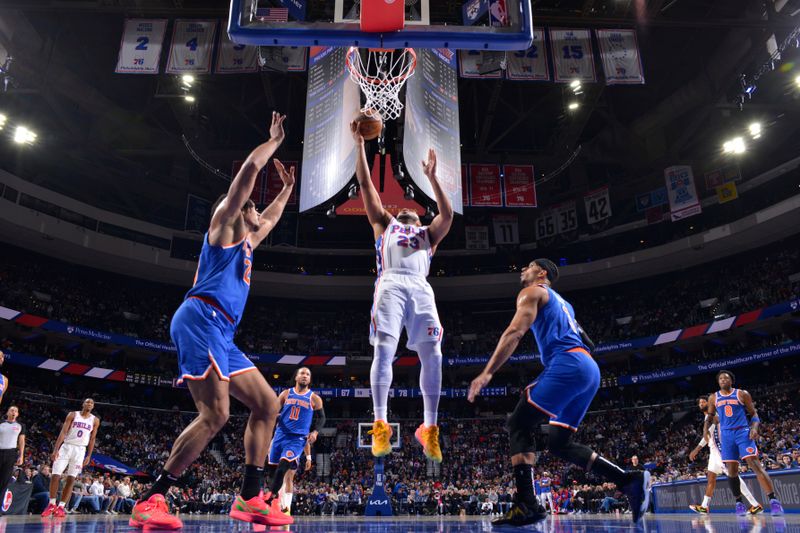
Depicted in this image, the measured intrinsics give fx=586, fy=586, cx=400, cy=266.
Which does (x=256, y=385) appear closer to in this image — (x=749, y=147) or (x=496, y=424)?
(x=749, y=147)

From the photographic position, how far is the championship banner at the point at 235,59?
15.7 m

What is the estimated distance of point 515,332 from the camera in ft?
15.5

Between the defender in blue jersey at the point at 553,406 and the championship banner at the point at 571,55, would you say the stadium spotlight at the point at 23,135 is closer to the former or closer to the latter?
the championship banner at the point at 571,55

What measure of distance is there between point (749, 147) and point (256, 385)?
2837cm

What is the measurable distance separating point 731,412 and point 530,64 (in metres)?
10.2

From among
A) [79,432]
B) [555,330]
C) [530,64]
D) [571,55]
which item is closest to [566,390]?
[555,330]

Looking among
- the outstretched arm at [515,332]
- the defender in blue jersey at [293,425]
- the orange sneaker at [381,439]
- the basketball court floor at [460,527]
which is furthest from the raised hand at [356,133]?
the defender in blue jersey at [293,425]

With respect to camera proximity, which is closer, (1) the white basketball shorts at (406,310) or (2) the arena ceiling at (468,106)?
(1) the white basketball shorts at (406,310)

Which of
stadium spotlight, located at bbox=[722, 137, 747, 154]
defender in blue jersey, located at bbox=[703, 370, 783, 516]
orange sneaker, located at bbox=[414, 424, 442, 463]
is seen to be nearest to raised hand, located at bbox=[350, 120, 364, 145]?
orange sneaker, located at bbox=[414, 424, 442, 463]

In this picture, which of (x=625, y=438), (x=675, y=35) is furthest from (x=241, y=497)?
(x=625, y=438)

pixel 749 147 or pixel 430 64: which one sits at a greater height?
pixel 749 147

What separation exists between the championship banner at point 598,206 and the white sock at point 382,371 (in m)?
22.6

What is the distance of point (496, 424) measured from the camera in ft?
110

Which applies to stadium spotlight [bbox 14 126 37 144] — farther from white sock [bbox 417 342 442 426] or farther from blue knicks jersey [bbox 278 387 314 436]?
white sock [bbox 417 342 442 426]
